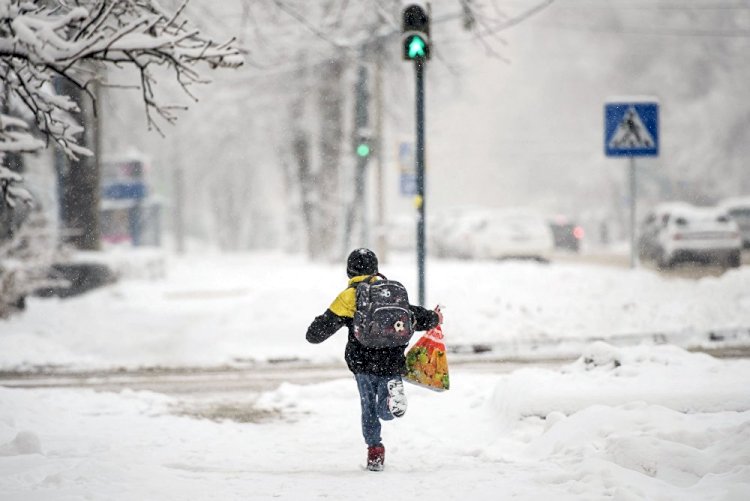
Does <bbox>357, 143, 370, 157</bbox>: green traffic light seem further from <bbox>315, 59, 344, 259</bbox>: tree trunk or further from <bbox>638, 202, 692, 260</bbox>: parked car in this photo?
<bbox>315, 59, 344, 259</bbox>: tree trunk

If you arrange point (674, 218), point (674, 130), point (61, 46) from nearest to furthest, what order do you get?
point (61, 46), point (674, 218), point (674, 130)

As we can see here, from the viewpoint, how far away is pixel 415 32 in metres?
10.6

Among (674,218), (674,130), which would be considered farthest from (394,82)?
(674,130)

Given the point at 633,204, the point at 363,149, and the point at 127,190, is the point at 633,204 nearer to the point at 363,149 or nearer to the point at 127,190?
the point at 363,149

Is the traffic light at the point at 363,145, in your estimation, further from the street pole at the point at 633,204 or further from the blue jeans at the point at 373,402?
the blue jeans at the point at 373,402

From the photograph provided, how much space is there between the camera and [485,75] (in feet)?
252

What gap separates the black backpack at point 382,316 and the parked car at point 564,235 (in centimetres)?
3186

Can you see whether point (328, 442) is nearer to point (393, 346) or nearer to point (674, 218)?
point (393, 346)

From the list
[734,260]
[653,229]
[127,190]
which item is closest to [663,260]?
[734,260]

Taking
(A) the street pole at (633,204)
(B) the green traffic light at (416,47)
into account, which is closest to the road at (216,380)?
(B) the green traffic light at (416,47)

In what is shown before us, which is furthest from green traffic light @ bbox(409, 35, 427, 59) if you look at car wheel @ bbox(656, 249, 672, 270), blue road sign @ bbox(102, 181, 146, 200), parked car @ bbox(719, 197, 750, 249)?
blue road sign @ bbox(102, 181, 146, 200)

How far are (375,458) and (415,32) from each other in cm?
605

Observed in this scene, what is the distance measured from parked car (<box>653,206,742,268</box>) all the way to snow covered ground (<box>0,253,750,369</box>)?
180 inches

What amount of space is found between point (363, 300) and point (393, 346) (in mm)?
414
